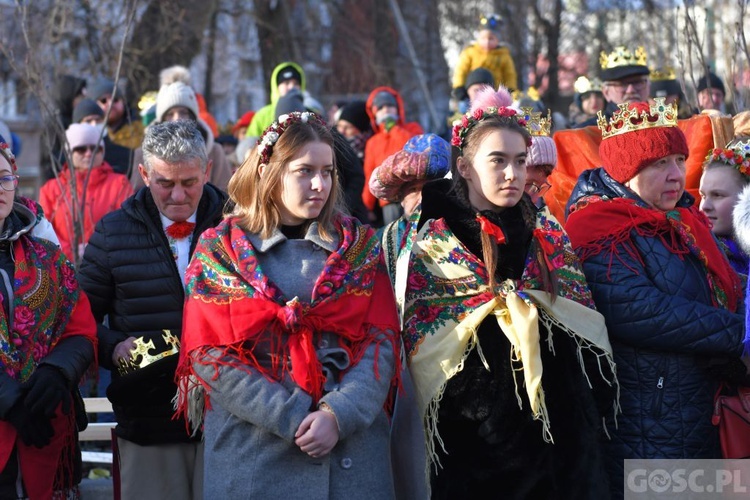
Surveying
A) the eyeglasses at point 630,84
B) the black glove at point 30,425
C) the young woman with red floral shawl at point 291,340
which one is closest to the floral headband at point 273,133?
the young woman with red floral shawl at point 291,340

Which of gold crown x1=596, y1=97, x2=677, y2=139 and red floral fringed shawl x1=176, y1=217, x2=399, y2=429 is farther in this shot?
gold crown x1=596, y1=97, x2=677, y2=139

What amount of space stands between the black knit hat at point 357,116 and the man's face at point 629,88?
2612mm

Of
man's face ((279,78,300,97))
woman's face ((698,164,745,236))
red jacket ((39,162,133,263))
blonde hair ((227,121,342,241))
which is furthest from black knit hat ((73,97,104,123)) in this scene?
woman's face ((698,164,745,236))

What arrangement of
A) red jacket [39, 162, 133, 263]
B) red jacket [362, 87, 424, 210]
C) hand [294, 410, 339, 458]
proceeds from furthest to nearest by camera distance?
red jacket [362, 87, 424, 210]
red jacket [39, 162, 133, 263]
hand [294, 410, 339, 458]

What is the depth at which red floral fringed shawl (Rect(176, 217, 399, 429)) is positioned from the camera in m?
3.87

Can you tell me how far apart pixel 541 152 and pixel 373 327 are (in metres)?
1.77

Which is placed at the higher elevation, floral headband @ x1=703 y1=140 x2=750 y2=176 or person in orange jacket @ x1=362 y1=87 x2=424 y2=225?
person in orange jacket @ x1=362 y1=87 x2=424 y2=225

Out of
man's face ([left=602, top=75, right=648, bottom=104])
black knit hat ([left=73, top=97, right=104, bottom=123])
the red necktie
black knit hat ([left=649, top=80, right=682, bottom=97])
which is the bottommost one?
the red necktie

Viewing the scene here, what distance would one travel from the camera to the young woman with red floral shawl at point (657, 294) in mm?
4402

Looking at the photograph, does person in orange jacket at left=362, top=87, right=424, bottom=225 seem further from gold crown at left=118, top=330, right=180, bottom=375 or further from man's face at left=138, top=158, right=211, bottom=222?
gold crown at left=118, top=330, right=180, bottom=375

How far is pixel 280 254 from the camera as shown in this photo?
4078 mm

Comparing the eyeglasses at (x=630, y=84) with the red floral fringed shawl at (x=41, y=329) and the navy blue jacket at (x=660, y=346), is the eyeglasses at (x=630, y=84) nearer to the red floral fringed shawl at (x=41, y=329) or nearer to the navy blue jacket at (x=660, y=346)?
the navy blue jacket at (x=660, y=346)

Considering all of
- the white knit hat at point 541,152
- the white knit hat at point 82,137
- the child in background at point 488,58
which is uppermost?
the child in background at point 488,58

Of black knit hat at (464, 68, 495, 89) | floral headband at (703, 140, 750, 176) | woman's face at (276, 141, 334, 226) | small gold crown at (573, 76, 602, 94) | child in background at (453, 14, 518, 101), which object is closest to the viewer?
woman's face at (276, 141, 334, 226)
